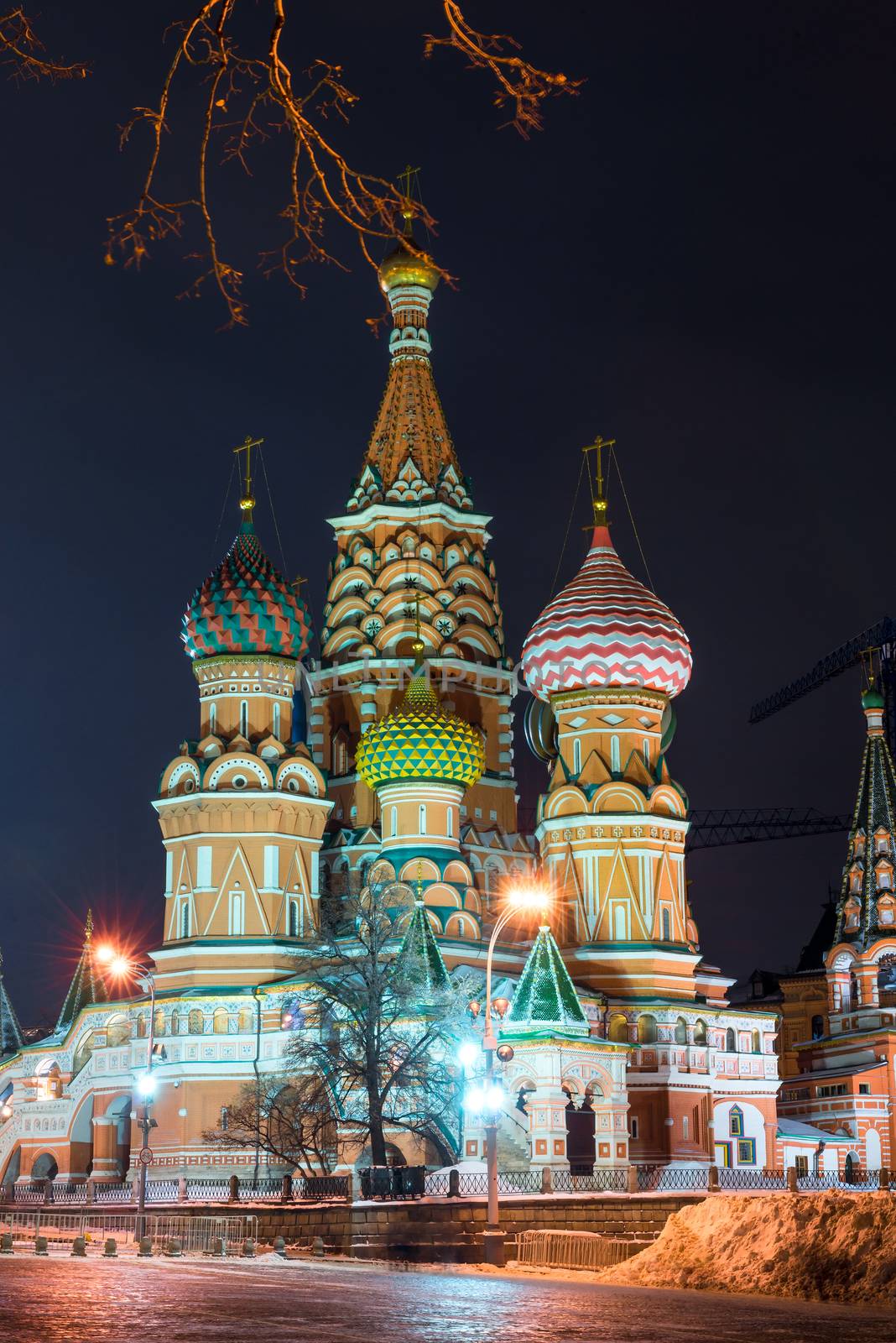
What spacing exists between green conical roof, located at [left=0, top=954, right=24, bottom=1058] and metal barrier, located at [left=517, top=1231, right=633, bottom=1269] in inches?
1287

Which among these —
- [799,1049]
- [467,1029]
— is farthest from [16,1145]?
[799,1049]

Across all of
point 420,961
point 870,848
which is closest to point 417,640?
point 420,961

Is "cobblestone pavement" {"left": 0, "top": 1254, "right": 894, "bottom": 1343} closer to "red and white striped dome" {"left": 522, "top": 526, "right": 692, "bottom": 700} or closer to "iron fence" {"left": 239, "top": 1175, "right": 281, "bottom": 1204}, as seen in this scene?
"iron fence" {"left": 239, "top": 1175, "right": 281, "bottom": 1204}

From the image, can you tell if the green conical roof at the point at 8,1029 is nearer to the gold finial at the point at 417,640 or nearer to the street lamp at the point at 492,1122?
the gold finial at the point at 417,640

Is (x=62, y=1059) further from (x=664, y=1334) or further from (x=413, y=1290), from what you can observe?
(x=664, y=1334)

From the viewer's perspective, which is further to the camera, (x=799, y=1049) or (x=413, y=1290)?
(x=799, y=1049)

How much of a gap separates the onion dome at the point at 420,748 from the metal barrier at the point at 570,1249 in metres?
21.0

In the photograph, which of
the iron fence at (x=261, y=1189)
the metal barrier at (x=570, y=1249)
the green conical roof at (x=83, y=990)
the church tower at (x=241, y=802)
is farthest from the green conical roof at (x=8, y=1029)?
the metal barrier at (x=570, y=1249)

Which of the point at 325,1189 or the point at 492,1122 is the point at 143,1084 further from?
the point at 492,1122

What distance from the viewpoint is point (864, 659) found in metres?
67.2

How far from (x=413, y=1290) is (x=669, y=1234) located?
12.4 feet

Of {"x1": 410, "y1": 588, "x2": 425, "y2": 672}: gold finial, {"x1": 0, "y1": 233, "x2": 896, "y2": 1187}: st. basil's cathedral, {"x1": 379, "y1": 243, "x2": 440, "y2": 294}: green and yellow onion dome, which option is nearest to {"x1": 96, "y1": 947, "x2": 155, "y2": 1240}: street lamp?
{"x1": 0, "y1": 233, "x2": 896, "y2": 1187}: st. basil's cathedral

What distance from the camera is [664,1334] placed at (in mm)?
13500

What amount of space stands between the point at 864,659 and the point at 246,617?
2738 cm
